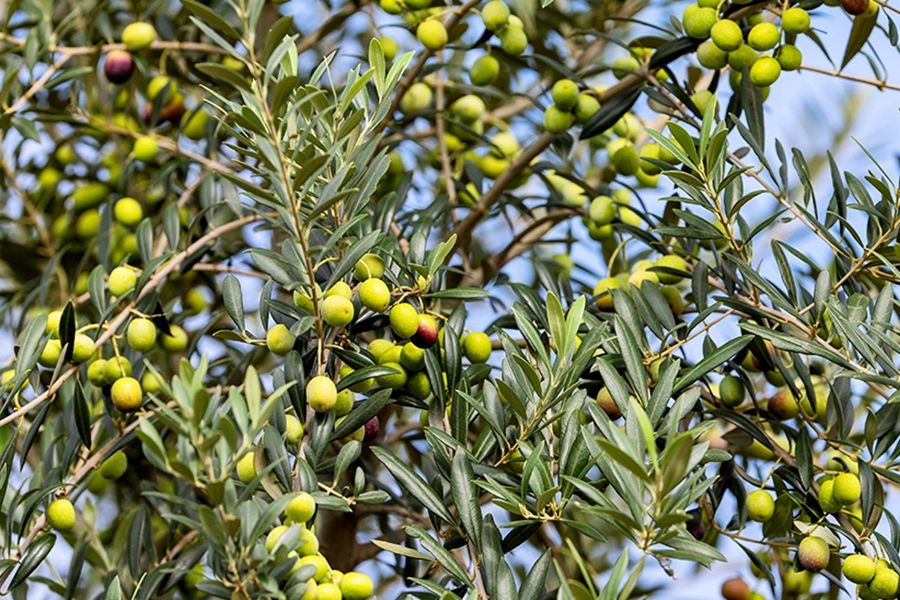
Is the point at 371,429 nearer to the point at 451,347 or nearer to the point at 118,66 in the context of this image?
the point at 451,347

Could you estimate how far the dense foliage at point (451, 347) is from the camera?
750mm

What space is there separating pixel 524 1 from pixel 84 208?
0.69 m

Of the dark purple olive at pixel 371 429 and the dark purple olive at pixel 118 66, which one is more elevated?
the dark purple olive at pixel 118 66

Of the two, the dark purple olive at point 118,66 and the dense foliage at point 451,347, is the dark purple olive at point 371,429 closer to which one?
the dense foliage at point 451,347

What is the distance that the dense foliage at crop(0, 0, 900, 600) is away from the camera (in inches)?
29.5

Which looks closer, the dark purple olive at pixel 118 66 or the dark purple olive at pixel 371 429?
the dark purple olive at pixel 371 429

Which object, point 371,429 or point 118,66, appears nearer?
point 371,429

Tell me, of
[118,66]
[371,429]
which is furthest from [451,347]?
[118,66]

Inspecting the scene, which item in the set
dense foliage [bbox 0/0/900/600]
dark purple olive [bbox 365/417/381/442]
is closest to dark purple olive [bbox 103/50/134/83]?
dense foliage [bbox 0/0/900/600]

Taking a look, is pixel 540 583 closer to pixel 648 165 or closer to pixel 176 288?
pixel 648 165

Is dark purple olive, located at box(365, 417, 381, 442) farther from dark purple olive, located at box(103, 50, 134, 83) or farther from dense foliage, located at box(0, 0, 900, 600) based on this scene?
dark purple olive, located at box(103, 50, 134, 83)

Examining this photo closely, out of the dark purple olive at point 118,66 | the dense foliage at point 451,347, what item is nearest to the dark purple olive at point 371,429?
the dense foliage at point 451,347

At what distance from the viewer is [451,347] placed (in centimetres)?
94

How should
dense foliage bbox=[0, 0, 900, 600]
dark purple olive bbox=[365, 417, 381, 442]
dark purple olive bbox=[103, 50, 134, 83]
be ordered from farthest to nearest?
dark purple olive bbox=[103, 50, 134, 83]
dark purple olive bbox=[365, 417, 381, 442]
dense foliage bbox=[0, 0, 900, 600]
